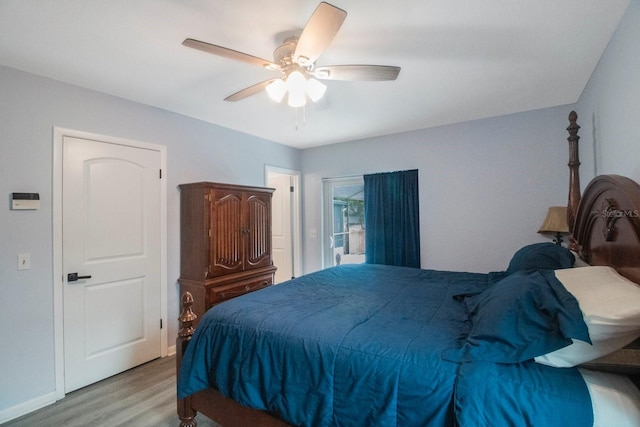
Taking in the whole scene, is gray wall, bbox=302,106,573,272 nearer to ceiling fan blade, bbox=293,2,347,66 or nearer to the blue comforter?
the blue comforter

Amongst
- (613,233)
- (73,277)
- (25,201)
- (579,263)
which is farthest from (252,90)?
(579,263)

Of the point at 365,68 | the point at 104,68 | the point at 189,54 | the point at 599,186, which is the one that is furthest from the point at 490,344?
the point at 104,68

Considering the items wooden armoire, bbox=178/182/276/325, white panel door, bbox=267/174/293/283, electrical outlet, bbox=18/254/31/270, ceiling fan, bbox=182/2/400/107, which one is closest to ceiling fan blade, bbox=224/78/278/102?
ceiling fan, bbox=182/2/400/107

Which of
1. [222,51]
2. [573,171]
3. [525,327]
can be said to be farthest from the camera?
[573,171]

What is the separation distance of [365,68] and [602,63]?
172 centimetres

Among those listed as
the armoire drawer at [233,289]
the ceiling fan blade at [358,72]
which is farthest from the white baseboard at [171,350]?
the ceiling fan blade at [358,72]

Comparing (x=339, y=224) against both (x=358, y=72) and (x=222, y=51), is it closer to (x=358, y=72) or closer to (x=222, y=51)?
(x=358, y=72)

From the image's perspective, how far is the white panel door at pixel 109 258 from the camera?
2377mm

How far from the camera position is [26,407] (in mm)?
2104

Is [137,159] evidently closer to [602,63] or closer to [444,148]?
[444,148]

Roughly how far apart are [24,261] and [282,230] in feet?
9.93

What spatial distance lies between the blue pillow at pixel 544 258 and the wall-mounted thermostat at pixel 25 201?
353 cm

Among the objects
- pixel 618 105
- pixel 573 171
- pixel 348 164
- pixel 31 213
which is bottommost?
pixel 31 213

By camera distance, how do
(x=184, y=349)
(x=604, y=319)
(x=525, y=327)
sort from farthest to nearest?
(x=184, y=349) → (x=525, y=327) → (x=604, y=319)
